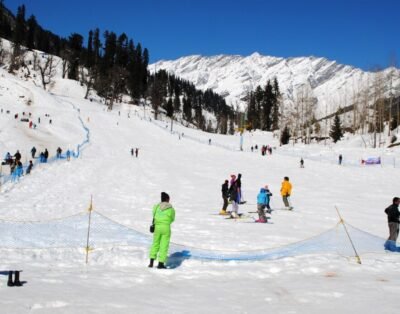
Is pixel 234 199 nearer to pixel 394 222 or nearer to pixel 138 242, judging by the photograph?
pixel 138 242

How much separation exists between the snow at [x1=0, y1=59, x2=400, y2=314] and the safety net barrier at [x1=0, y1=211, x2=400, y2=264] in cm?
15

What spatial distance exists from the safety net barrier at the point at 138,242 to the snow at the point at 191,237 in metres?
0.15

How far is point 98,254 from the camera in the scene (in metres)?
11.3

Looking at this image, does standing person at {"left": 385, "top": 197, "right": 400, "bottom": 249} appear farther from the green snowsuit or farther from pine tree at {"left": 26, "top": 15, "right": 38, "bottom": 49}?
pine tree at {"left": 26, "top": 15, "right": 38, "bottom": 49}

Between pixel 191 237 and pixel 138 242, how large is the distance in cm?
223

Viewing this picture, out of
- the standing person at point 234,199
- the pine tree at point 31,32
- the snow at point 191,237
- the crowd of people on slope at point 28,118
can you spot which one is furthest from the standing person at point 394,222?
the pine tree at point 31,32

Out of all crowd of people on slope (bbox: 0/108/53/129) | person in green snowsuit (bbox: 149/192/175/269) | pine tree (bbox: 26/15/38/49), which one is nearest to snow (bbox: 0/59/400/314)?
person in green snowsuit (bbox: 149/192/175/269)

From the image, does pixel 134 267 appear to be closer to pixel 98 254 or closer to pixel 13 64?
pixel 98 254

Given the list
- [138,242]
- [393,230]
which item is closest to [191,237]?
[138,242]

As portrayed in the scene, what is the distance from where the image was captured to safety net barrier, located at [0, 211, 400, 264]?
11594 mm

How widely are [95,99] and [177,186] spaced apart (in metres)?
92.2

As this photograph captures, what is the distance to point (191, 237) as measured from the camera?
567 inches

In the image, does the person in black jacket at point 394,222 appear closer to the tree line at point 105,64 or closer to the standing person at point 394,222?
the standing person at point 394,222

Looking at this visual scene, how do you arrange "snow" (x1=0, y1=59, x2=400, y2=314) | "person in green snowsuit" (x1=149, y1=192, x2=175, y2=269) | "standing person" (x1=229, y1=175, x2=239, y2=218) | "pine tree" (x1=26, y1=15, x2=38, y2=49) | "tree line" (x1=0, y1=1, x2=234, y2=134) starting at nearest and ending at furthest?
1. "snow" (x1=0, y1=59, x2=400, y2=314)
2. "person in green snowsuit" (x1=149, y1=192, x2=175, y2=269)
3. "standing person" (x1=229, y1=175, x2=239, y2=218)
4. "tree line" (x1=0, y1=1, x2=234, y2=134)
5. "pine tree" (x1=26, y1=15, x2=38, y2=49)
